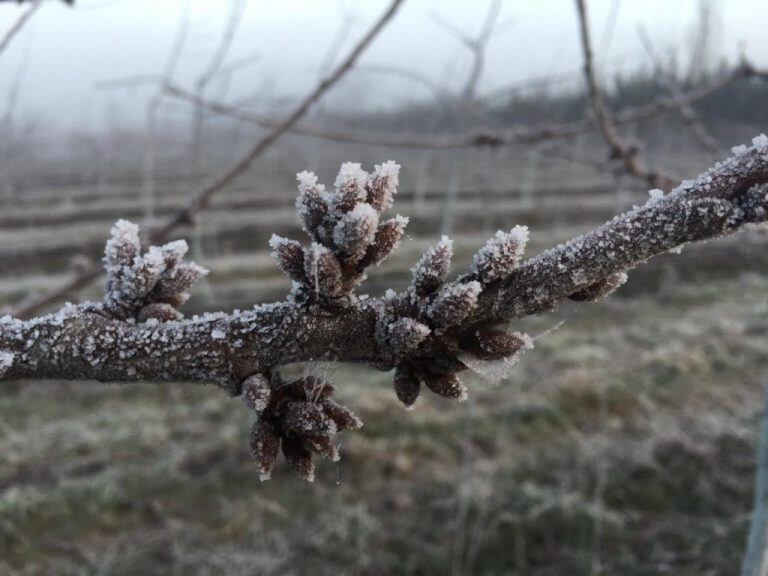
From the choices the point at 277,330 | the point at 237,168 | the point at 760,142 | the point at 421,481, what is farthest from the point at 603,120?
the point at 421,481

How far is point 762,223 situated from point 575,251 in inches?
5.0

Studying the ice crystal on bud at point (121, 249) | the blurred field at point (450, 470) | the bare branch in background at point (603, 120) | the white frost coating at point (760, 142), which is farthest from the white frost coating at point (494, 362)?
the blurred field at point (450, 470)

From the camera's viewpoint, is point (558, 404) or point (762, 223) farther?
point (558, 404)

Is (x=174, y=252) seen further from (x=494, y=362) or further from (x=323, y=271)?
(x=494, y=362)

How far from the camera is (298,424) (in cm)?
59

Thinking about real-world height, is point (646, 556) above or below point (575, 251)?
below

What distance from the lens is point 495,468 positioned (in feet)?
16.0

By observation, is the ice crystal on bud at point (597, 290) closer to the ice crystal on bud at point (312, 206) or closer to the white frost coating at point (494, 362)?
the white frost coating at point (494, 362)

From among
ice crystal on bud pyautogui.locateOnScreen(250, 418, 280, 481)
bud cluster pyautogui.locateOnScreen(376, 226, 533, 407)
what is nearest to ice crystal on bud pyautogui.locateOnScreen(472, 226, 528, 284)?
bud cluster pyautogui.locateOnScreen(376, 226, 533, 407)

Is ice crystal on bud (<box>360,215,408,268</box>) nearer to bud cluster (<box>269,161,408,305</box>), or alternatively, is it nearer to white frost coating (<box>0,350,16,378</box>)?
bud cluster (<box>269,161,408,305</box>)

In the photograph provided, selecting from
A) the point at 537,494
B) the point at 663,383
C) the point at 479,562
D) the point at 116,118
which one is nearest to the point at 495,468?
the point at 537,494

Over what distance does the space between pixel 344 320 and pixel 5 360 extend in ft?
0.88

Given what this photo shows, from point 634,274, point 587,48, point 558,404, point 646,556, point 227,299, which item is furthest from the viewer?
point 634,274

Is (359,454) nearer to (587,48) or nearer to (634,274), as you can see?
(587,48)
